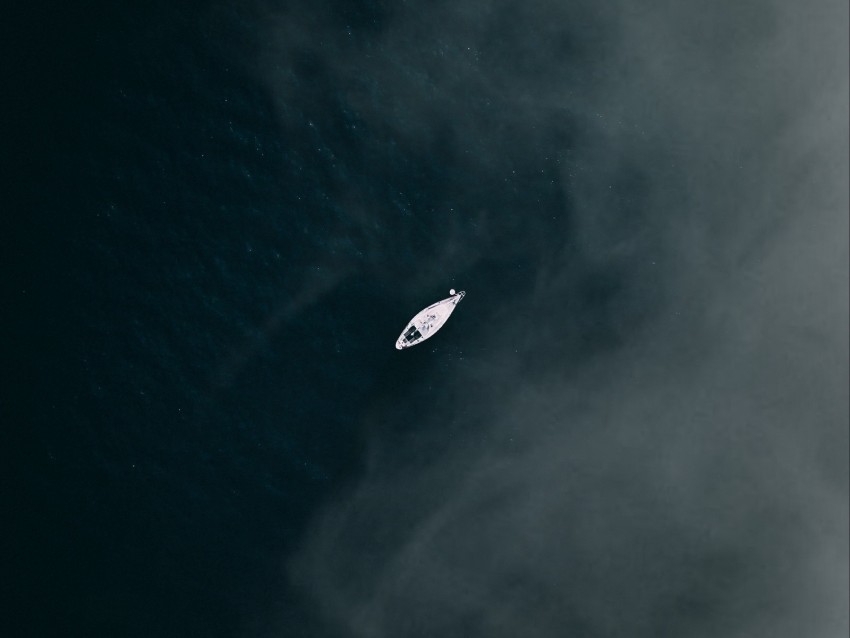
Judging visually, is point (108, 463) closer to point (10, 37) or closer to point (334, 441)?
point (334, 441)

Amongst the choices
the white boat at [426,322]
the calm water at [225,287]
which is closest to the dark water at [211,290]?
the calm water at [225,287]

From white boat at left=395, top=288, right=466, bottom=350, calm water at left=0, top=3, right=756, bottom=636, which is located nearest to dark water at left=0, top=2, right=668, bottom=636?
calm water at left=0, top=3, right=756, bottom=636

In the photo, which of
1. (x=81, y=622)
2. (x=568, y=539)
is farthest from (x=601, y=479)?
(x=81, y=622)

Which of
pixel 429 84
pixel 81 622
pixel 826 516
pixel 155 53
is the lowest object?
pixel 826 516

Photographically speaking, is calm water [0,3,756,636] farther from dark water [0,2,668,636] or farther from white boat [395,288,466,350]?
white boat [395,288,466,350]

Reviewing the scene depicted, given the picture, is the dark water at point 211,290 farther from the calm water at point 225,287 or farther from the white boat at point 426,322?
the white boat at point 426,322

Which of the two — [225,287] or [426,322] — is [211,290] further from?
[426,322]
